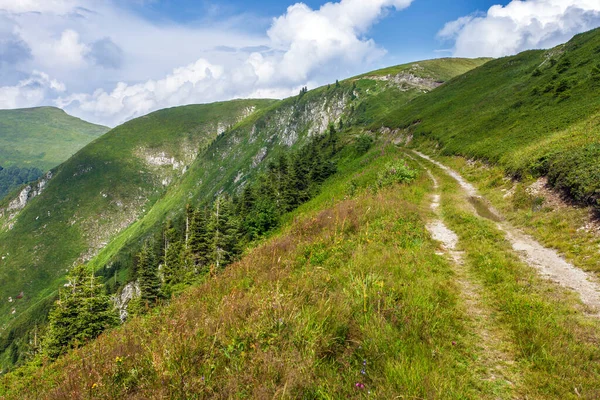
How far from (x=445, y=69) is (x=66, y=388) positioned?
196m

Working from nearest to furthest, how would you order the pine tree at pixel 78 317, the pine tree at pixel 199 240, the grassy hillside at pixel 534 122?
the grassy hillside at pixel 534 122, the pine tree at pixel 78 317, the pine tree at pixel 199 240

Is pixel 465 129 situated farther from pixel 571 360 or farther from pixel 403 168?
pixel 571 360

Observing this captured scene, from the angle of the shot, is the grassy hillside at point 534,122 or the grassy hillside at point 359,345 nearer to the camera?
the grassy hillside at point 359,345

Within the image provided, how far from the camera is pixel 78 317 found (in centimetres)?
2612

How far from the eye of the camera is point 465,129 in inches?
1602

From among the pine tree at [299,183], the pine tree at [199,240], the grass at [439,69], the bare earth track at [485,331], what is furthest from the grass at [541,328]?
the grass at [439,69]

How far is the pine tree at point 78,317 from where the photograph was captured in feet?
82.3

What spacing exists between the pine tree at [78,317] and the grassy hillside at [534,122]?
109 feet

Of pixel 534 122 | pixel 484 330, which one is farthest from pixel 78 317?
pixel 534 122

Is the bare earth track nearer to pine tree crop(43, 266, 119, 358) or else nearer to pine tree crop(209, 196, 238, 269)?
pine tree crop(209, 196, 238, 269)

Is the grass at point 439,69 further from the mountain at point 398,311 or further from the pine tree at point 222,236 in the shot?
the mountain at point 398,311

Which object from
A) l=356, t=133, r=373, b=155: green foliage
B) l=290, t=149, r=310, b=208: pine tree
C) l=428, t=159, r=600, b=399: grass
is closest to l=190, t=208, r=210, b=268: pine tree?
l=290, t=149, r=310, b=208: pine tree

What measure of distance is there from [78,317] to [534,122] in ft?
158

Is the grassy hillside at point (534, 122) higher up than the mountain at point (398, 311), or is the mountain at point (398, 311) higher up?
the grassy hillside at point (534, 122)
